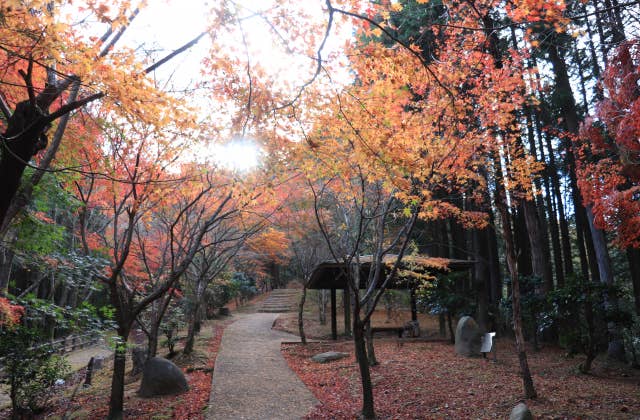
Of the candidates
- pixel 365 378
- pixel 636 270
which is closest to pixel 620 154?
pixel 636 270

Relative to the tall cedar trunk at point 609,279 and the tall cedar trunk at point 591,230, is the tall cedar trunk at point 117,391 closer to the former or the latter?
the tall cedar trunk at point 591,230

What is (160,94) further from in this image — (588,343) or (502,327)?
(502,327)

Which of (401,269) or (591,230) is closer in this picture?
(591,230)

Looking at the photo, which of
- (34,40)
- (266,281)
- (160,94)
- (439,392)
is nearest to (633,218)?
(439,392)

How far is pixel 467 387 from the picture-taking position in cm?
742

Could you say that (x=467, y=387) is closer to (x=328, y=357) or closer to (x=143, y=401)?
(x=328, y=357)

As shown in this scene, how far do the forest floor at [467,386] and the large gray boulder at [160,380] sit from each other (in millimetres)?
2708

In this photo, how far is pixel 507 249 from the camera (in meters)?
6.56

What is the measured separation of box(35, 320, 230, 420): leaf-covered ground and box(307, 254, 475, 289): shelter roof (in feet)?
15.5

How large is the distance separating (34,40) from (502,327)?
15352mm

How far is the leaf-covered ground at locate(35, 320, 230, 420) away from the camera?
689 centimetres

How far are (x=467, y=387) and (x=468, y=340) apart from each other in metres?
3.71

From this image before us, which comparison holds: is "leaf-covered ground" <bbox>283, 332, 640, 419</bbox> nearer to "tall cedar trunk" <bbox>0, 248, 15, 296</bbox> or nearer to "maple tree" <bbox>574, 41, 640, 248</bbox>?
"maple tree" <bbox>574, 41, 640, 248</bbox>

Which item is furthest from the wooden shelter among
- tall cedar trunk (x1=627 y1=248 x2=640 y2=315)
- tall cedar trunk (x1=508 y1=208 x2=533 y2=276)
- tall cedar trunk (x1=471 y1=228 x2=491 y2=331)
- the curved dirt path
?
→ tall cedar trunk (x1=627 y1=248 x2=640 y2=315)
